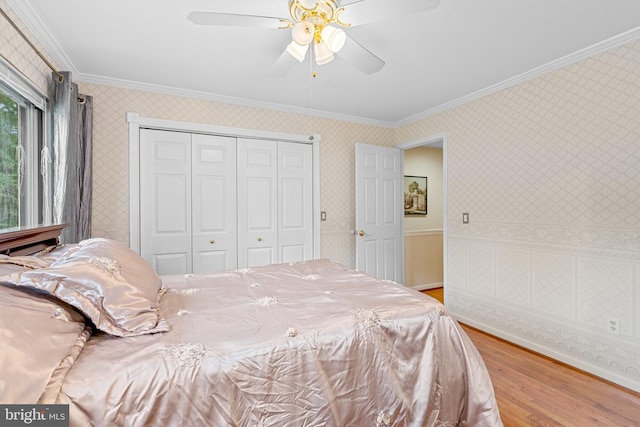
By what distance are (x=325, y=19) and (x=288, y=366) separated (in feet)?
5.50

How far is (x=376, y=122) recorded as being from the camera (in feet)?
13.7

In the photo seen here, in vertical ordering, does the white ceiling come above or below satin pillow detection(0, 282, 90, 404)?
above

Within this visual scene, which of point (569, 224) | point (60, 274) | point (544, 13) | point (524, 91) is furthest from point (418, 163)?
point (60, 274)

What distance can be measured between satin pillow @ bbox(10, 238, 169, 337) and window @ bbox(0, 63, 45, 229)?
122cm

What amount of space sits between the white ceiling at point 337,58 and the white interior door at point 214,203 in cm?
56

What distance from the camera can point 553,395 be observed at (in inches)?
80.7

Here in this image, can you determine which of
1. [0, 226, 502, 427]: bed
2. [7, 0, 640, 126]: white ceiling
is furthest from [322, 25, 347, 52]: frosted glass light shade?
[0, 226, 502, 427]: bed

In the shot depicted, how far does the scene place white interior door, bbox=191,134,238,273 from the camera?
10.7ft

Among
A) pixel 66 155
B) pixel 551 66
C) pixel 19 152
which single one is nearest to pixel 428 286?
pixel 551 66

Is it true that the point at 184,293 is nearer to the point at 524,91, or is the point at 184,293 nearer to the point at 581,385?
the point at 581,385

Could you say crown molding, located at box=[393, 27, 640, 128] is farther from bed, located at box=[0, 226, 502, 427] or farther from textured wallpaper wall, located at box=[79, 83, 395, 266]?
bed, located at box=[0, 226, 502, 427]

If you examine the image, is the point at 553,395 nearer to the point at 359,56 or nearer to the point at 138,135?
A: the point at 359,56

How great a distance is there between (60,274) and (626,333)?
3334mm

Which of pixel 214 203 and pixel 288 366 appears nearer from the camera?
pixel 288 366
